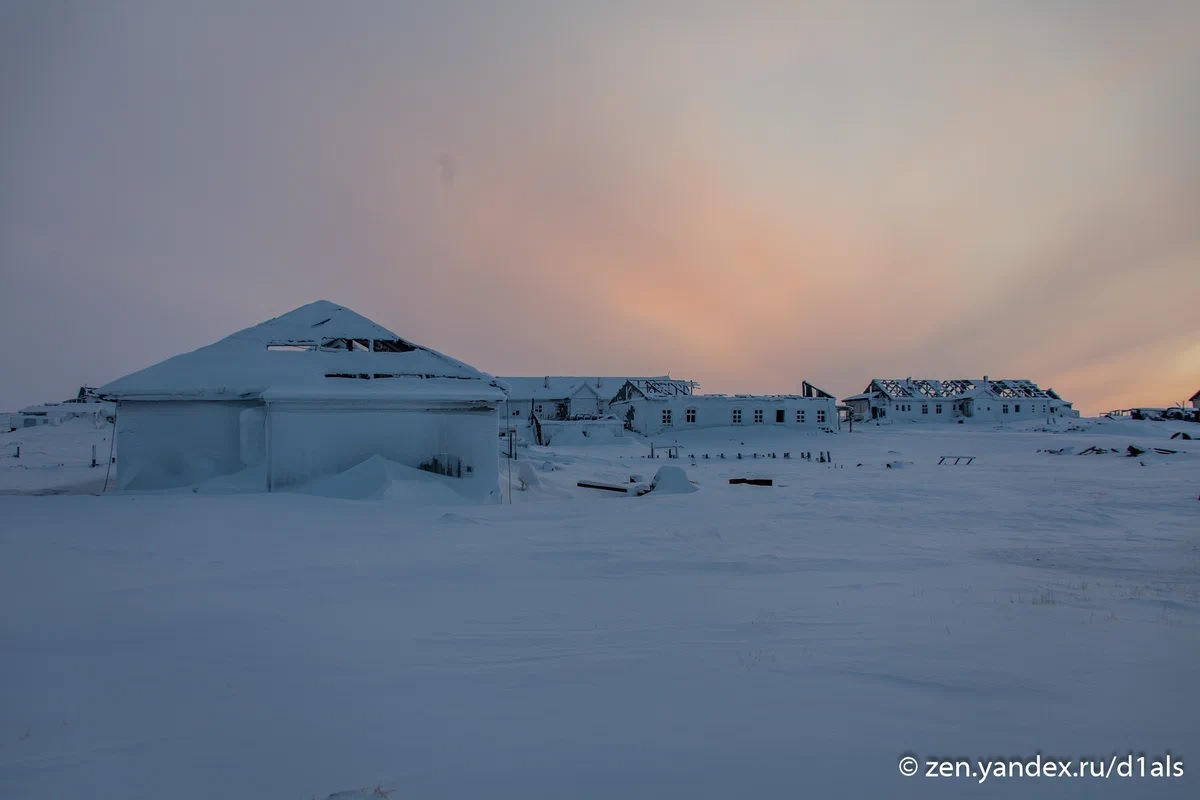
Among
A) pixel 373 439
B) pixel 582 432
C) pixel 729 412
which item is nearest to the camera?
pixel 373 439

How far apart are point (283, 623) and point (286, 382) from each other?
39.3ft

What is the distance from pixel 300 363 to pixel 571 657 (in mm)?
14724

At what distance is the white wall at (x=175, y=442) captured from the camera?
16484 millimetres

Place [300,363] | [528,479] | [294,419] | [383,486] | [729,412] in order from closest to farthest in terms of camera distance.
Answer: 1. [383,486]
2. [294,419]
3. [300,363]
4. [528,479]
5. [729,412]

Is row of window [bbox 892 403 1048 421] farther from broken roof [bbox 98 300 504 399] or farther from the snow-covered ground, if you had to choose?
broken roof [bbox 98 300 504 399]

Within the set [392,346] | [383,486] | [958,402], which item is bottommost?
[383,486]

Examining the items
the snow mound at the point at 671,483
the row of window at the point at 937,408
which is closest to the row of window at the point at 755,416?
the row of window at the point at 937,408

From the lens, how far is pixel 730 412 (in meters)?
51.1

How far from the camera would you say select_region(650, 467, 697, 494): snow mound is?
720 inches

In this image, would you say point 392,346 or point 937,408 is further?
point 937,408

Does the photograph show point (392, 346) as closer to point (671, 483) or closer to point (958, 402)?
point (671, 483)

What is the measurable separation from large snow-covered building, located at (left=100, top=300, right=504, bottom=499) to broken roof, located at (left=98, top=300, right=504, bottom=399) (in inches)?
1.7

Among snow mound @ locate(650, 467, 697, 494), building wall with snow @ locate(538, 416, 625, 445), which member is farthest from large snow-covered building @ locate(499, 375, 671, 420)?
snow mound @ locate(650, 467, 697, 494)

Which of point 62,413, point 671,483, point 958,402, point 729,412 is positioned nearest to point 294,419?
point 671,483
